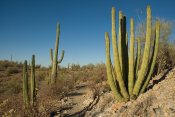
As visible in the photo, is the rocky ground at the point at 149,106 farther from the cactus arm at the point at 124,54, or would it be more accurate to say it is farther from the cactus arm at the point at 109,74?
the cactus arm at the point at 124,54

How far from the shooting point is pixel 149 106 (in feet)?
23.8

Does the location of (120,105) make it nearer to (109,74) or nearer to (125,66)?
(109,74)

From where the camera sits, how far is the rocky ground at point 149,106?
22.3 ft

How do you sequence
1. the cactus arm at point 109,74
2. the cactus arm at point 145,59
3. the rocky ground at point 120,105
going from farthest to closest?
the cactus arm at point 109,74 → the cactus arm at point 145,59 → the rocky ground at point 120,105

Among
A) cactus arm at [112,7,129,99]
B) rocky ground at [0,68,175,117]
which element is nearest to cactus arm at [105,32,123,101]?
cactus arm at [112,7,129,99]

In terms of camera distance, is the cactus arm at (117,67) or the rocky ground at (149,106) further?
the cactus arm at (117,67)

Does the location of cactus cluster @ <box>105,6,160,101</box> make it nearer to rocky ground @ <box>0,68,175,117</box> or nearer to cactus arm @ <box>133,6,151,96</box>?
cactus arm @ <box>133,6,151,96</box>

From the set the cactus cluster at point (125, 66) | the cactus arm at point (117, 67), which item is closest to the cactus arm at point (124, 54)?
the cactus cluster at point (125, 66)

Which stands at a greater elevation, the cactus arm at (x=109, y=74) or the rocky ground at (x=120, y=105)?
the cactus arm at (x=109, y=74)

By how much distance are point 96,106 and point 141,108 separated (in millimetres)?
2432

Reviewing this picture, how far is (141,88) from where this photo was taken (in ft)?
27.6

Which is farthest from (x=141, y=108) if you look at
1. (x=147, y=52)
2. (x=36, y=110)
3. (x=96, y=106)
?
(x=36, y=110)

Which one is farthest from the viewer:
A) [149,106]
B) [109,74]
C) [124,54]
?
[124,54]

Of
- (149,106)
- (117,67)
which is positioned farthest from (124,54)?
(149,106)
